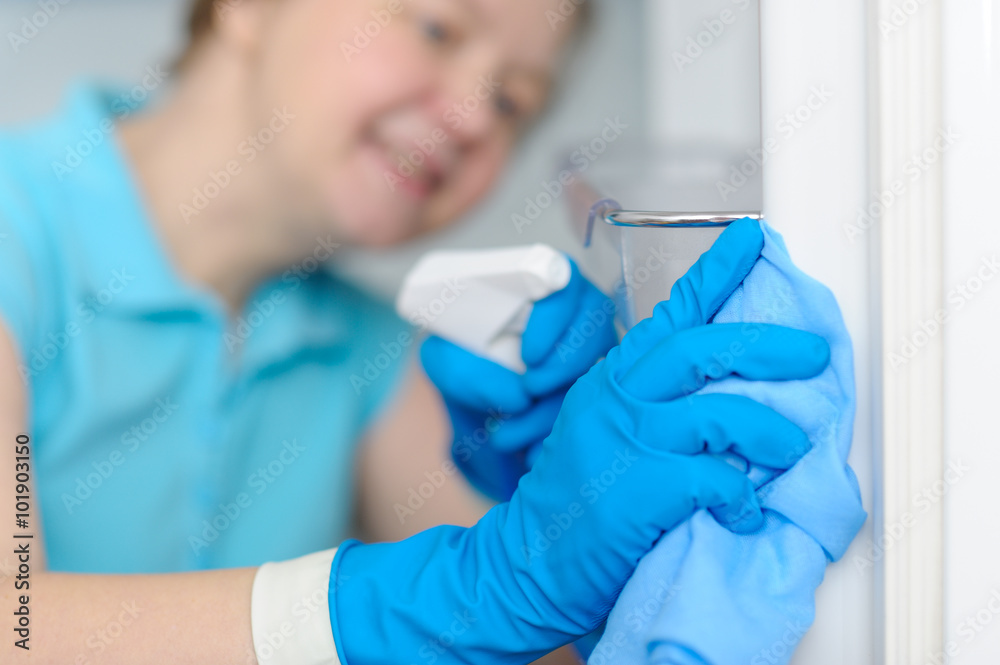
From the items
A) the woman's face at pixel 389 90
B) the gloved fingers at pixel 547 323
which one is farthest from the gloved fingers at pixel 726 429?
the woman's face at pixel 389 90

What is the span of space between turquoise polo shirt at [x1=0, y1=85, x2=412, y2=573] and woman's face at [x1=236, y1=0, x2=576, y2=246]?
0.18 meters

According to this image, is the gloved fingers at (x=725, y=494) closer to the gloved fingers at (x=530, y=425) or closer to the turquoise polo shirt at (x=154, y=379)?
the gloved fingers at (x=530, y=425)

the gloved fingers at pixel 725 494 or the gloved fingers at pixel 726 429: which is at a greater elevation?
the gloved fingers at pixel 726 429

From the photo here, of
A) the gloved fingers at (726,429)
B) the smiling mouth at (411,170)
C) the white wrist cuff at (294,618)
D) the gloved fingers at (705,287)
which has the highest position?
the smiling mouth at (411,170)

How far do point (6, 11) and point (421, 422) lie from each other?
1.19m

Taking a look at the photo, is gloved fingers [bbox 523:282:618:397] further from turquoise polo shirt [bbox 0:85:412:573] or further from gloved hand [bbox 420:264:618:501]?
turquoise polo shirt [bbox 0:85:412:573]

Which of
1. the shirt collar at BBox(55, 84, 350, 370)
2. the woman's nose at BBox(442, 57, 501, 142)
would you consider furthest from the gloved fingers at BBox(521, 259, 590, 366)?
the shirt collar at BBox(55, 84, 350, 370)

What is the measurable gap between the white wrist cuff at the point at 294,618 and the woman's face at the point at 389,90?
571 millimetres

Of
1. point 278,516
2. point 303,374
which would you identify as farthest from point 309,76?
point 278,516

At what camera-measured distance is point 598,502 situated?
422 millimetres

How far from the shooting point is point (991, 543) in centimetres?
Result: 35

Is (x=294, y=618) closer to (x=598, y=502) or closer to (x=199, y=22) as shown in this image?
(x=598, y=502)

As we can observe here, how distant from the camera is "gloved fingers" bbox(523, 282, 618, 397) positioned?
26.9 inches

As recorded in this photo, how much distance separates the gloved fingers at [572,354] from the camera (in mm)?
684
